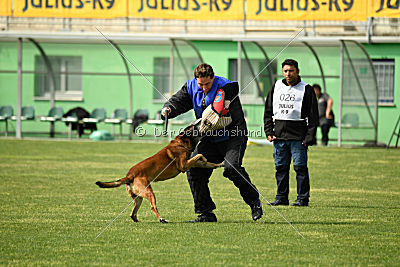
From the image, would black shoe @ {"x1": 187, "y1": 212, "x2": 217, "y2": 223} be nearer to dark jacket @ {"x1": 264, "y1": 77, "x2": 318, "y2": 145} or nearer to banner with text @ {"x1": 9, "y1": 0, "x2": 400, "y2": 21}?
dark jacket @ {"x1": 264, "y1": 77, "x2": 318, "y2": 145}

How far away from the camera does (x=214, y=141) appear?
29.5 ft

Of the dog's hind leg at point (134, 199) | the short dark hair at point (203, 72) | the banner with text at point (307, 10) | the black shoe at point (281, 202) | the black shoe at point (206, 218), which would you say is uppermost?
the banner with text at point (307, 10)

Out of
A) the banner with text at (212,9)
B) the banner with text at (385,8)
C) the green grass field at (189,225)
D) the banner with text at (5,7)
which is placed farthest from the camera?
the banner with text at (5,7)

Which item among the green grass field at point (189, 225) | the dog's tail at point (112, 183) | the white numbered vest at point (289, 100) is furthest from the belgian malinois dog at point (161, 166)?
the white numbered vest at point (289, 100)

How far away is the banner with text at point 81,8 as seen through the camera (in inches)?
993

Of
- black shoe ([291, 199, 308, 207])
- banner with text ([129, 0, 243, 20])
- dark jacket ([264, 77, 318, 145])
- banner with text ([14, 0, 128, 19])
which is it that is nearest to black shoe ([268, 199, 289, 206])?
black shoe ([291, 199, 308, 207])

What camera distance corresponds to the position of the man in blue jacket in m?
8.73

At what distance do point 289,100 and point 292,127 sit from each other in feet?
1.29

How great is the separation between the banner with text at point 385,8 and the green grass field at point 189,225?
342 inches

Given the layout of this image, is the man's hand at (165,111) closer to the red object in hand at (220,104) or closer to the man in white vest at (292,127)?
the red object in hand at (220,104)

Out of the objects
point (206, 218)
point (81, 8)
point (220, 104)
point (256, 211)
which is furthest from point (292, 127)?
point (81, 8)

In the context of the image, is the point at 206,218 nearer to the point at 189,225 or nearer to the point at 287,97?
the point at 189,225

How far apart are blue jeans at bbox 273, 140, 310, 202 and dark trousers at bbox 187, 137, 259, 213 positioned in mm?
1944

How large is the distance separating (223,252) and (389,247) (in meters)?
1.69
